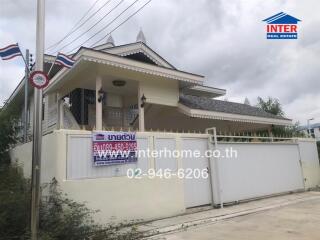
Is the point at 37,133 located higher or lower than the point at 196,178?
higher

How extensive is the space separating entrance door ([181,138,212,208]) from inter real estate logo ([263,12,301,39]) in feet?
14.8

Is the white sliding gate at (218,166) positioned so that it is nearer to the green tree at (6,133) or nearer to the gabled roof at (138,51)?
the gabled roof at (138,51)

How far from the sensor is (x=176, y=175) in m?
8.44

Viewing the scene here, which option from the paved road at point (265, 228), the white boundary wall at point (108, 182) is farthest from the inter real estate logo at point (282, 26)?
the paved road at point (265, 228)

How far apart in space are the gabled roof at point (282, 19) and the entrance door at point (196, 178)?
4.81 metres

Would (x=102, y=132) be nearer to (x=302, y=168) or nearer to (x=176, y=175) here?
(x=176, y=175)

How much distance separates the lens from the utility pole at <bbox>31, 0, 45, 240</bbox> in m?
5.18

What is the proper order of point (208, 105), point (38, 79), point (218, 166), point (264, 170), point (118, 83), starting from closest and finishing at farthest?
point (38, 79), point (218, 166), point (264, 170), point (118, 83), point (208, 105)

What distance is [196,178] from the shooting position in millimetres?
8938

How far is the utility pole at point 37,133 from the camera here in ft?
17.0

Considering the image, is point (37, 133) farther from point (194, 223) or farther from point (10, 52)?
point (194, 223)

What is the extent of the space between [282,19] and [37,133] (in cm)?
905

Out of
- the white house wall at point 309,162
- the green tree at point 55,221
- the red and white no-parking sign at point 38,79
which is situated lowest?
the green tree at point 55,221

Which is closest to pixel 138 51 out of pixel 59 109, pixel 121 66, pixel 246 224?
pixel 121 66
